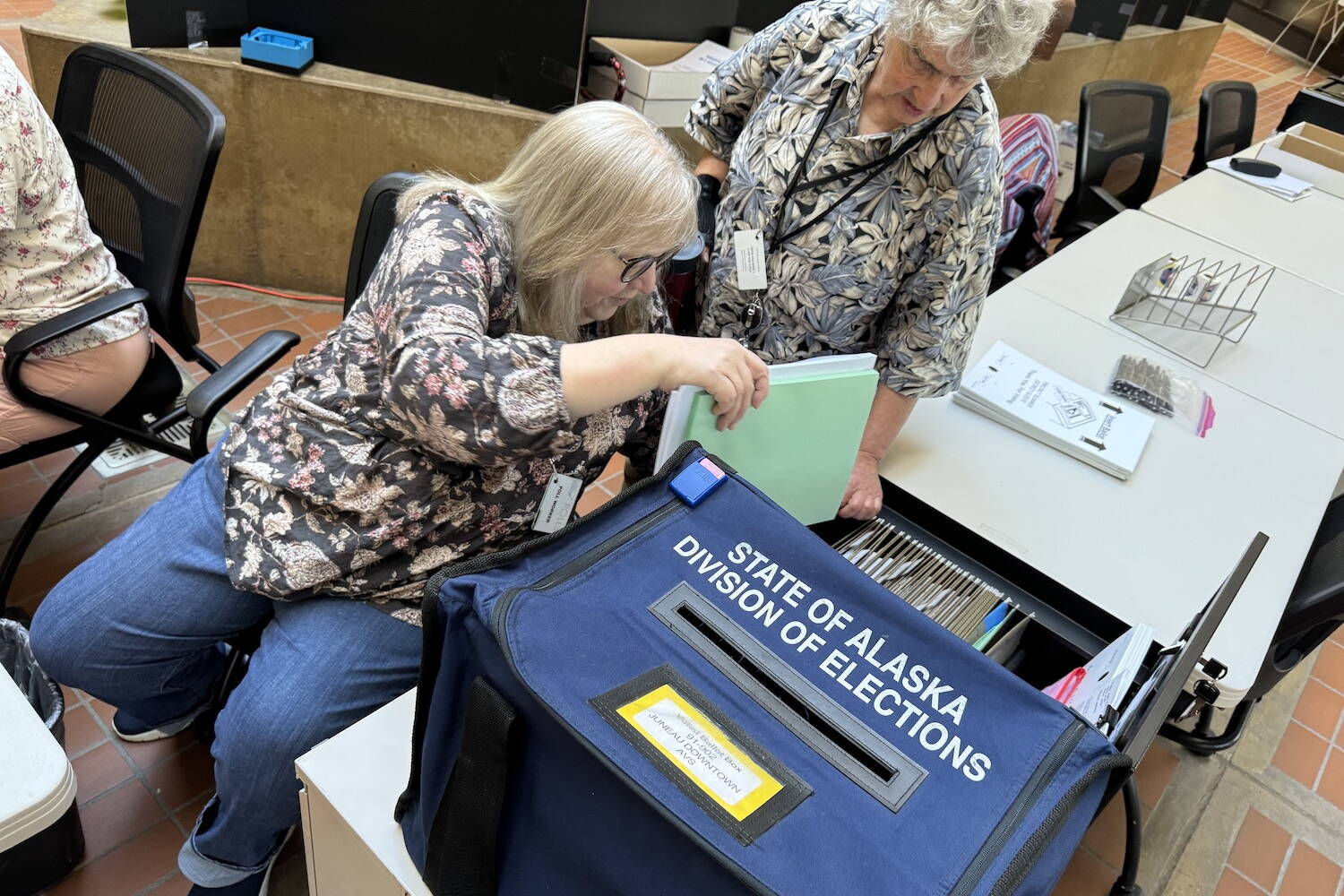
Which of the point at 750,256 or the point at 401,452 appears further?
the point at 750,256

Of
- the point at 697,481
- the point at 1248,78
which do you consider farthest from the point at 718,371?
the point at 1248,78

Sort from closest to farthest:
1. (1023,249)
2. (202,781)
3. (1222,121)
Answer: (202,781) → (1023,249) → (1222,121)

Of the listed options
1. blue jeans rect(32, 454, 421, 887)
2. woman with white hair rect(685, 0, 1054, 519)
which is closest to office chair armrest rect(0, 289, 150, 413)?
blue jeans rect(32, 454, 421, 887)

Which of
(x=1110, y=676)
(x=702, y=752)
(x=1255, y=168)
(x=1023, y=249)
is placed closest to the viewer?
(x=702, y=752)

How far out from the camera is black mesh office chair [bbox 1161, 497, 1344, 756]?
1563 mm

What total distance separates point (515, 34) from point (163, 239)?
1.37m

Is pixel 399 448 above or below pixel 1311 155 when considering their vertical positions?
below

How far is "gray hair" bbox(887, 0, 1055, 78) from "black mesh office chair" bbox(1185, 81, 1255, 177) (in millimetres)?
2893

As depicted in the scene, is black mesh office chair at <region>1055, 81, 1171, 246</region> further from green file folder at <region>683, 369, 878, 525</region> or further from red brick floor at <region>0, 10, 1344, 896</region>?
green file folder at <region>683, 369, 878, 525</region>

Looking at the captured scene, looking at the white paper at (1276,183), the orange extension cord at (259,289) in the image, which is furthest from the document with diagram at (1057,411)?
the orange extension cord at (259,289)

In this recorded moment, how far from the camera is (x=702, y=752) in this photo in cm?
78

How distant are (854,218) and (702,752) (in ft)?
3.19

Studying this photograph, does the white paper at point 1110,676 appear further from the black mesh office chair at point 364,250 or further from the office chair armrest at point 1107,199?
the office chair armrest at point 1107,199

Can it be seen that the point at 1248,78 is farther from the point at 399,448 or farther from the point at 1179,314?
the point at 399,448
